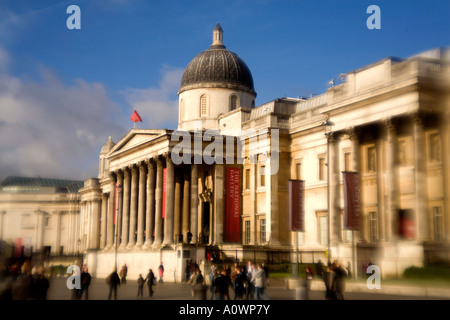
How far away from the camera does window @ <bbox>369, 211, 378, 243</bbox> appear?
144ft

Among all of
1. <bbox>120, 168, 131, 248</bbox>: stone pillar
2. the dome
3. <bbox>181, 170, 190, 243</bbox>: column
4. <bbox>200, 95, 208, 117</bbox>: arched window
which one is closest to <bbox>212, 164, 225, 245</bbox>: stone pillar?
<bbox>181, 170, 190, 243</bbox>: column

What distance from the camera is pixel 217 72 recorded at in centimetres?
6669

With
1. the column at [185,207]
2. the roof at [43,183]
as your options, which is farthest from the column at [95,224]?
the column at [185,207]

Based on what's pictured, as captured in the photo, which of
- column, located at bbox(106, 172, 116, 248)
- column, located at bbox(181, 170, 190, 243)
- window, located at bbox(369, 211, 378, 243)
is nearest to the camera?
window, located at bbox(369, 211, 378, 243)

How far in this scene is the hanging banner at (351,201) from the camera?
41031 mm

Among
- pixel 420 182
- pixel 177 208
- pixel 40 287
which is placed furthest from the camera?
pixel 177 208

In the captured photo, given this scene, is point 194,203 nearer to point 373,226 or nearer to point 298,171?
point 298,171

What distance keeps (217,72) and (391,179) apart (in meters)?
30.6

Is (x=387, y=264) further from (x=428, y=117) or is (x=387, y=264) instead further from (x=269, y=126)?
(x=269, y=126)

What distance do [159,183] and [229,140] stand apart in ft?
24.1

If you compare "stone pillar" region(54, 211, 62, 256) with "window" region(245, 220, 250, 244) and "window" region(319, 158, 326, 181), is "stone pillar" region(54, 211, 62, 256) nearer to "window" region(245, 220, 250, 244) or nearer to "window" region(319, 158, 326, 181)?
"window" region(245, 220, 250, 244)

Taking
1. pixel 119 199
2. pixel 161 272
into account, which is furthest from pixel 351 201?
pixel 119 199

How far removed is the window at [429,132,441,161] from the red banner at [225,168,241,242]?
20492 millimetres
